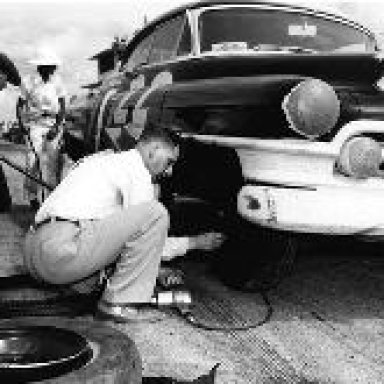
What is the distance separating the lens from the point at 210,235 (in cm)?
370

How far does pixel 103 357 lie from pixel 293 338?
133 cm

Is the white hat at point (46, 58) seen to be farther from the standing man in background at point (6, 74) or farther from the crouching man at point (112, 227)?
the crouching man at point (112, 227)

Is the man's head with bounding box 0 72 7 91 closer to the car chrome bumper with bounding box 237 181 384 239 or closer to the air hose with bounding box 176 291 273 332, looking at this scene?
the air hose with bounding box 176 291 273 332

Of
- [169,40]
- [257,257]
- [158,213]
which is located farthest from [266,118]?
[169,40]

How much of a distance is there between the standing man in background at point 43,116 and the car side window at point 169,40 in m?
1.71

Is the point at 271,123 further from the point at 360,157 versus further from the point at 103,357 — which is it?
the point at 103,357

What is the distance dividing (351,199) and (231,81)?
91cm

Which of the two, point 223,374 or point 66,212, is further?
point 66,212

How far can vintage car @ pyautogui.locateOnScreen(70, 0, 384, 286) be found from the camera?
9.53 ft

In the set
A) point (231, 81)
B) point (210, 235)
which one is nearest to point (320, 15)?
point (231, 81)

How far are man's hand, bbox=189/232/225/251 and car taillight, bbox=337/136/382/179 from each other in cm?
100

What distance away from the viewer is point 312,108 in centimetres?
283

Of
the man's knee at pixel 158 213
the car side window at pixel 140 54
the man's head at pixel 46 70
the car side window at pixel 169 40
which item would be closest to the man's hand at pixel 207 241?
the man's knee at pixel 158 213

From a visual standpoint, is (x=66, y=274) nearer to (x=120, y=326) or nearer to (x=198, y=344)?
(x=120, y=326)
